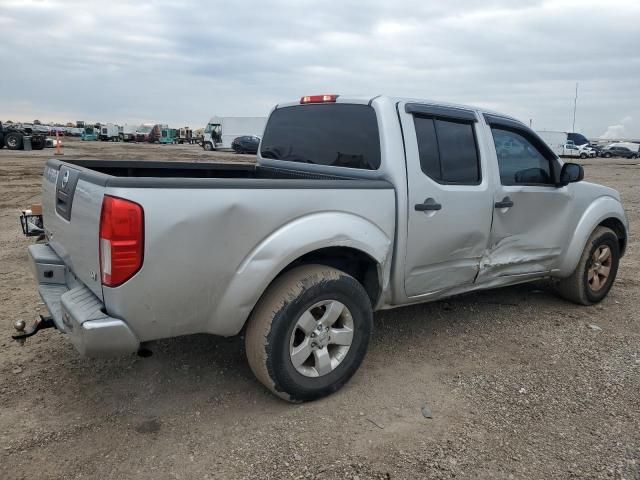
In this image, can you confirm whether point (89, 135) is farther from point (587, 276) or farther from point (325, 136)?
point (587, 276)

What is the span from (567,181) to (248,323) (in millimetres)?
3072

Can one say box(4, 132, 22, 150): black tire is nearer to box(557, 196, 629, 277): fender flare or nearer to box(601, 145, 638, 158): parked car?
box(557, 196, 629, 277): fender flare

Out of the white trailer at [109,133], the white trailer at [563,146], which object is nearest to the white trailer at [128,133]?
the white trailer at [109,133]

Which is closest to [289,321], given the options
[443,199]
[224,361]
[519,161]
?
[224,361]

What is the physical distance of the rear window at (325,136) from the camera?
365 cm

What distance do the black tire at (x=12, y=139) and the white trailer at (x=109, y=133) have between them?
30.4 meters

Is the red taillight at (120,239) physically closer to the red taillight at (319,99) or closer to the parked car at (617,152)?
the red taillight at (319,99)

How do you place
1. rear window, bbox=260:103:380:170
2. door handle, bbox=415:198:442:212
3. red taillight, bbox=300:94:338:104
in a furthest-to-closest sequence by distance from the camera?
red taillight, bbox=300:94:338:104 < rear window, bbox=260:103:380:170 < door handle, bbox=415:198:442:212

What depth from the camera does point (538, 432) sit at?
3.03m

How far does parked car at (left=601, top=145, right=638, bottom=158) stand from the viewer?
182 feet

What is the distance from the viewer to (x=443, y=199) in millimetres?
3676

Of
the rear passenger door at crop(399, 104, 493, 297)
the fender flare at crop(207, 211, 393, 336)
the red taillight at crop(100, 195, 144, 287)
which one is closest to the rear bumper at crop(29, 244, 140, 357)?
the red taillight at crop(100, 195, 144, 287)

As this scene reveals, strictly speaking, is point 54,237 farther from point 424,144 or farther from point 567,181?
point 567,181

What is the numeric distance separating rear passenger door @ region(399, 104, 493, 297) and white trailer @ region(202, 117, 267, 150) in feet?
143
